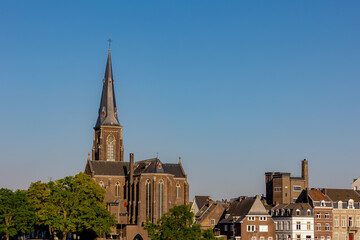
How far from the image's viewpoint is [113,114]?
161 meters

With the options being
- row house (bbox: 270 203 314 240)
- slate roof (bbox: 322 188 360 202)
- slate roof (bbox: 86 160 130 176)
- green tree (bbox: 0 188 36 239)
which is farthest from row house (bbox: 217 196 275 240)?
slate roof (bbox: 86 160 130 176)

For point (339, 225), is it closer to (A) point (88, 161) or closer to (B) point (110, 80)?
(A) point (88, 161)

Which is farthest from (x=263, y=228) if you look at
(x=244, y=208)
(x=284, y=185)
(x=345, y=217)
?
(x=284, y=185)

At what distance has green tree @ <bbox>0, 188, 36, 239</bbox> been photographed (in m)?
108

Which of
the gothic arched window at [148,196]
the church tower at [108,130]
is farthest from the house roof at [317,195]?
the church tower at [108,130]

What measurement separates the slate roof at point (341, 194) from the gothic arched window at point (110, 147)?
54.2 m

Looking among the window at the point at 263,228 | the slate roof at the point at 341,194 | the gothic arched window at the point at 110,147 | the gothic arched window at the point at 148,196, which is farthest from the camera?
the gothic arched window at the point at 110,147

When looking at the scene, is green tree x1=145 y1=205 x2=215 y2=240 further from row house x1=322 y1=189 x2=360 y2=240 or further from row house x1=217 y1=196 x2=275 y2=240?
row house x1=322 y1=189 x2=360 y2=240

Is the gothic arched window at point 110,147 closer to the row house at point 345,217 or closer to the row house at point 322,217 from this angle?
the row house at point 322,217

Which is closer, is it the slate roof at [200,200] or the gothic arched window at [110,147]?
the gothic arched window at [110,147]

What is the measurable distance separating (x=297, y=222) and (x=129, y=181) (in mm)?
43179

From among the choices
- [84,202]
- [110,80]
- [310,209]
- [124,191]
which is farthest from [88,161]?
[310,209]

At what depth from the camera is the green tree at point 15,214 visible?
108m

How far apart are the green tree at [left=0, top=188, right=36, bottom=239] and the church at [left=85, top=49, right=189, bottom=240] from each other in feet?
66.3
